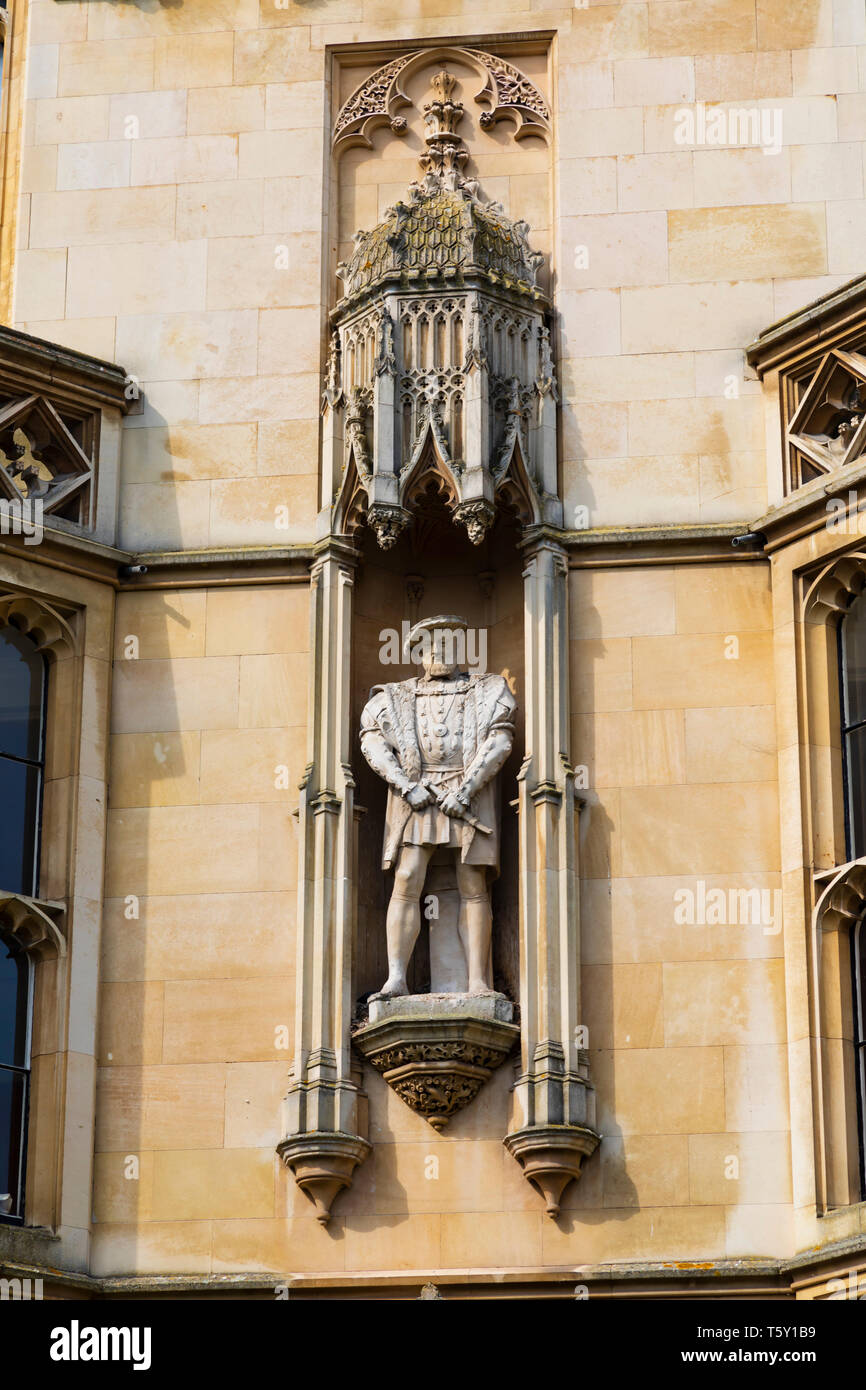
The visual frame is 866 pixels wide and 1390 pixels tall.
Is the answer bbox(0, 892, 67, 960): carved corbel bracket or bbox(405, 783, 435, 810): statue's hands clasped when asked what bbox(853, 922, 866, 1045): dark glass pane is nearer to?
bbox(405, 783, 435, 810): statue's hands clasped

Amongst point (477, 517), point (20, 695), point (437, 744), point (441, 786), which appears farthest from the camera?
point (20, 695)

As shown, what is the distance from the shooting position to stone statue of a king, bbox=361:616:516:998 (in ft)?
59.4

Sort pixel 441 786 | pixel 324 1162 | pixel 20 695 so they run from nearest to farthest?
1. pixel 324 1162
2. pixel 441 786
3. pixel 20 695

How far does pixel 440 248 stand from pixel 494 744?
3162 mm

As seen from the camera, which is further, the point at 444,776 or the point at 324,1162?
the point at 444,776

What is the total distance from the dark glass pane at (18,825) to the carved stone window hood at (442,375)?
7.99ft

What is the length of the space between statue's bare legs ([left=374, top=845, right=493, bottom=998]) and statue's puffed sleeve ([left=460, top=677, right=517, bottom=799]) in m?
0.45

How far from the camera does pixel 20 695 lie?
62.2 ft

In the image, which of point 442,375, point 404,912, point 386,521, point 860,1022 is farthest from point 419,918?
point 442,375

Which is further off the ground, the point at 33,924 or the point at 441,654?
the point at 441,654

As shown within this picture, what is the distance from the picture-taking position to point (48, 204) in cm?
2023

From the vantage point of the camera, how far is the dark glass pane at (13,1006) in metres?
18.1

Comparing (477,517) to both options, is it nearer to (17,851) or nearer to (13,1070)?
(17,851)
